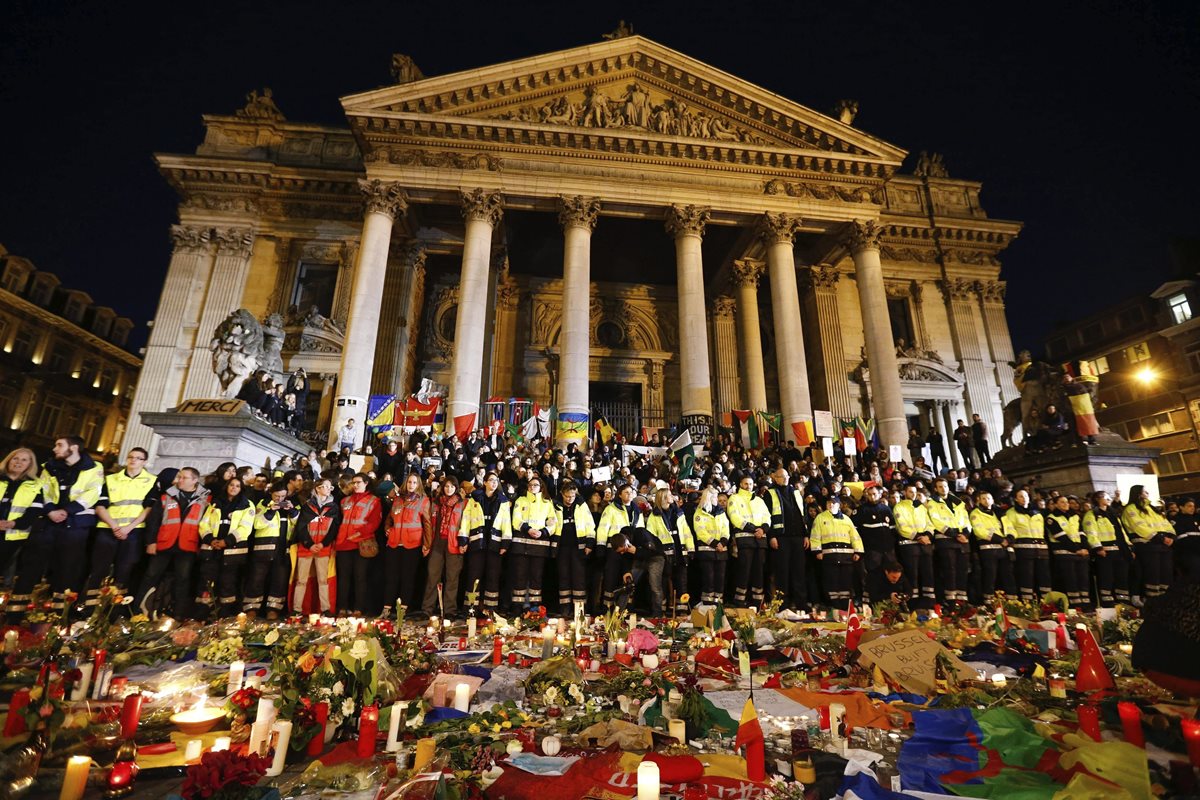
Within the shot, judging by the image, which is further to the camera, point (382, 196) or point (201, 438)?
point (382, 196)

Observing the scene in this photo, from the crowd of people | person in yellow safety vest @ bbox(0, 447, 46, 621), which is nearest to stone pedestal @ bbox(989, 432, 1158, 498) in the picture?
the crowd of people

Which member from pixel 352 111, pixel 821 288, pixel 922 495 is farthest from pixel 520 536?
pixel 821 288

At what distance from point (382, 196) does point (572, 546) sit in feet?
54.4

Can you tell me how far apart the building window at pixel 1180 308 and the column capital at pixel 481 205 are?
3681 cm

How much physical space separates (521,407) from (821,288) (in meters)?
15.9

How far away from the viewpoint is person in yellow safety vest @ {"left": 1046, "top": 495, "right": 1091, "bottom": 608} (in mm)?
9742

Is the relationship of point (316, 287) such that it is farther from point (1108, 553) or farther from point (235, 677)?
point (1108, 553)

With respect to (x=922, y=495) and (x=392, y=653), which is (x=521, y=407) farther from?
(x=392, y=653)

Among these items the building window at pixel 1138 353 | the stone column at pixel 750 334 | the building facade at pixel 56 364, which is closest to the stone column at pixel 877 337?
the stone column at pixel 750 334

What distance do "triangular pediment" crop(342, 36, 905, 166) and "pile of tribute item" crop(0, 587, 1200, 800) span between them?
20.1m

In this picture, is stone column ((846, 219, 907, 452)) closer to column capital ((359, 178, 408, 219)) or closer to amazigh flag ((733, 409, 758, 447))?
amazigh flag ((733, 409, 758, 447))

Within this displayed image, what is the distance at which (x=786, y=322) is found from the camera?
68.9ft

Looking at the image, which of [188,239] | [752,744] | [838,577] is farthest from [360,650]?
[188,239]

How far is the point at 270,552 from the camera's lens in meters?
7.66
